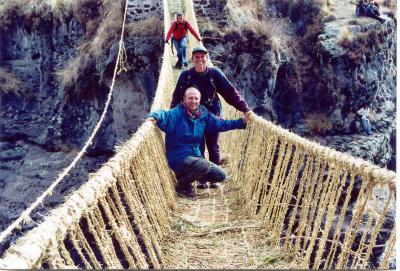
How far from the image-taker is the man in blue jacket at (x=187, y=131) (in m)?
4.06

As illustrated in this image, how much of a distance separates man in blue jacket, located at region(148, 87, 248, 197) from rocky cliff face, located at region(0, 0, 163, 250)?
7.40 meters

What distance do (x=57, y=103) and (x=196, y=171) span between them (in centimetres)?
1095

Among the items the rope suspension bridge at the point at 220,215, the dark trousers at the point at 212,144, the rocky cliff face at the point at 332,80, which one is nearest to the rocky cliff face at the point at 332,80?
the rocky cliff face at the point at 332,80

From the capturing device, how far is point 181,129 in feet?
13.4

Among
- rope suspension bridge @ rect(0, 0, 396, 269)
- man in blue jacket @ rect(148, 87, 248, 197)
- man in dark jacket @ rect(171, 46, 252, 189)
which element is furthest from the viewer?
man in dark jacket @ rect(171, 46, 252, 189)

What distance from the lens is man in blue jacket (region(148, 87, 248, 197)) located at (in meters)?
4.06

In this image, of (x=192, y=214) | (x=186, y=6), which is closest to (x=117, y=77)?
(x=186, y=6)

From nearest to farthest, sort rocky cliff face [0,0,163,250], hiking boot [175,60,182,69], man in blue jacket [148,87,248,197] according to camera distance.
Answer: man in blue jacket [148,87,248,197] < hiking boot [175,60,182,69] < rocky cliff face [0,0,163,250]

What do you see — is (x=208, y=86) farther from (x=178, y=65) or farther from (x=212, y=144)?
(x=178, y=65)

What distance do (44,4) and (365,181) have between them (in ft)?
45.8

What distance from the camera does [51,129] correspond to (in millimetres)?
13977

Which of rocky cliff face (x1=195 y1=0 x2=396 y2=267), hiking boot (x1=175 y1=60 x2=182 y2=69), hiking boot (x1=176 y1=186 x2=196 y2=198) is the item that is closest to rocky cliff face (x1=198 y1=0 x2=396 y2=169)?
rocky cliff face (x1=195 y1=0 x2=396 y2=267)

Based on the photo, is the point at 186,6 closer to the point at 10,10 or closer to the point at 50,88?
the point at 50,88

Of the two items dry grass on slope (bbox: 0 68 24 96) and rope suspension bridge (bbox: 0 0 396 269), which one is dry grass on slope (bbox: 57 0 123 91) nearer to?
dry grass on slope (bbox: 0 68 24 96)
